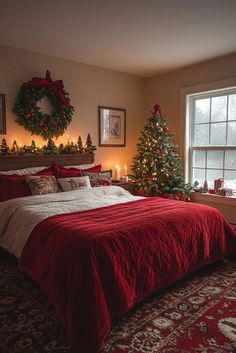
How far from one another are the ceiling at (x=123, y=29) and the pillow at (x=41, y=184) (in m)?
1.71

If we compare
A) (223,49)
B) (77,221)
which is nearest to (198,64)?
(223,49)

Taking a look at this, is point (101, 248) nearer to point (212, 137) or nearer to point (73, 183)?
point (73, 183)

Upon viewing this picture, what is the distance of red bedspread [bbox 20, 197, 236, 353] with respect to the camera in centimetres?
178

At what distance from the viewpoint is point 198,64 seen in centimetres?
441

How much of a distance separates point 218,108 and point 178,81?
2.85ft

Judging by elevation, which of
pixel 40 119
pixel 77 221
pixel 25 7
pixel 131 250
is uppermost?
pixel 25 7

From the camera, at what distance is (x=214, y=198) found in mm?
4309

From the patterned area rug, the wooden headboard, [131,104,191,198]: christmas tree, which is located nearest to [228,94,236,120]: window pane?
[131,104,191,198]: christmas tree

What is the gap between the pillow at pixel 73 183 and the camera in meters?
3.46

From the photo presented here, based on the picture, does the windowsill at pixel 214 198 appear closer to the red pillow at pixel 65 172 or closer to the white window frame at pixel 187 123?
the white window frame at pixel 187 123

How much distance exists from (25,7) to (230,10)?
6.55ft

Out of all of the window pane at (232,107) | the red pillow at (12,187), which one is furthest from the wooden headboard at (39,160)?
the window pane at (232,107)

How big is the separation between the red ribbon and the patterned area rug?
100 inches

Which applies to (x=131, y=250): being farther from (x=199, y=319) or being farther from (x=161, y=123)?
(x=161, y=123)
